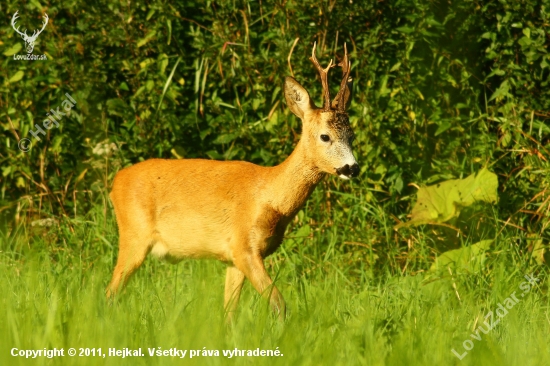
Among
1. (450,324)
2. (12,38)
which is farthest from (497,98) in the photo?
(12,38)

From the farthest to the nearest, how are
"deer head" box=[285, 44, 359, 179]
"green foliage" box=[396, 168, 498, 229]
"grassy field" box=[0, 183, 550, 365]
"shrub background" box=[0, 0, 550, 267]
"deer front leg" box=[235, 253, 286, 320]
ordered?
"shrub background" box=[0, 0, 550, 267] < "green foliage" box=[396, 168, 498, 229] < "deer head" box=[285, 44, 359, 179] < "deer front leg" box=[235, 253, 286, 320] < "grassy field" box=[0, 183, 550, 365]

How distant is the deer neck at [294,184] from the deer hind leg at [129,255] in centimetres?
84

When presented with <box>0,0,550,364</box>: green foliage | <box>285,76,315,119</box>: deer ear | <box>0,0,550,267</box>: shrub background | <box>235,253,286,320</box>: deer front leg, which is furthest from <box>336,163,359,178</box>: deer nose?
<box>0,0,550,267</box>: shrub background

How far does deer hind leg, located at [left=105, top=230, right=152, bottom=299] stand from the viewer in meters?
5.21

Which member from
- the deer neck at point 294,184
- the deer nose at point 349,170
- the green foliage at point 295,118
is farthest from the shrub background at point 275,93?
the deer nose at point 349,170

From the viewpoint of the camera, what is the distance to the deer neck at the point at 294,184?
16.6 ft

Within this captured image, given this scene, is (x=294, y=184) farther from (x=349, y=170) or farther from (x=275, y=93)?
(x=275, y=93)

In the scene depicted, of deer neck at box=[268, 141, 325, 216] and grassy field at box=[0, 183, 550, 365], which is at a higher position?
deer neck at box=[268, 141, 325, 216]

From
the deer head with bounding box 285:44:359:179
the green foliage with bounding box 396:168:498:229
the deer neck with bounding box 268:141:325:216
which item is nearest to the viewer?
the deer head with bounding box 285:44:359:179

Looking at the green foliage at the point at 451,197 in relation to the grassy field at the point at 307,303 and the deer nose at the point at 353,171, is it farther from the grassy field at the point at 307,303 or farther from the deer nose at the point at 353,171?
the deer nose at the point at 353,171

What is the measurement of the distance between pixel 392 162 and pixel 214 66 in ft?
4.80

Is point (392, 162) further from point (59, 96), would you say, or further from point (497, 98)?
point (59, 96)

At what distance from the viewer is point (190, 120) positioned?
6.66 m

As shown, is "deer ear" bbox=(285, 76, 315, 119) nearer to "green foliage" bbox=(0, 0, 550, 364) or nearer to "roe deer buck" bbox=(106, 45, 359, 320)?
"roe deer buck" bbox=(106, 45, 359, 320)
